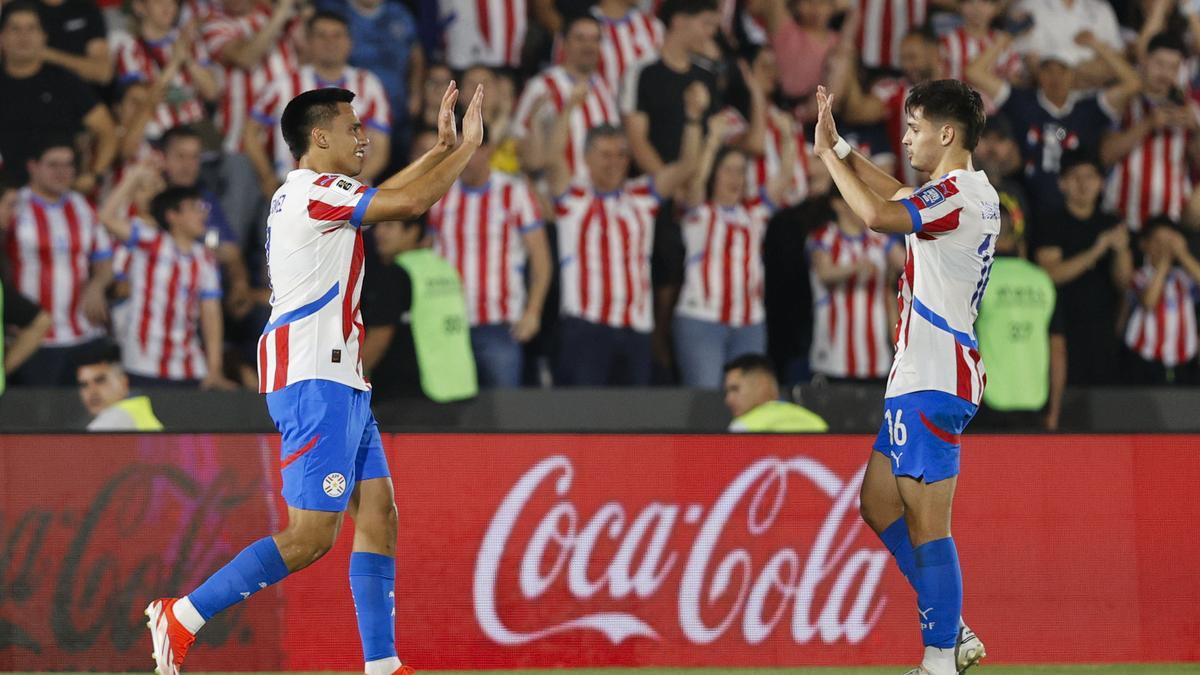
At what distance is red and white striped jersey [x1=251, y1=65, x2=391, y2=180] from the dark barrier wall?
11.7 ft

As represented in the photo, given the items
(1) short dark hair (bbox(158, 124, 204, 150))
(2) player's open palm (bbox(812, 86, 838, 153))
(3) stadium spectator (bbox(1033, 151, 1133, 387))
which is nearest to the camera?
(2) player's open palm (bbox(812, 86, 838, 153))

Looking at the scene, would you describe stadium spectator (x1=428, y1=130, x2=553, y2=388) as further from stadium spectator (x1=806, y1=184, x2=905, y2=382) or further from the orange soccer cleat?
the orange soccer cleat

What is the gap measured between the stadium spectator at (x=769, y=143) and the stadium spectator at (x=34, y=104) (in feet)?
13.6

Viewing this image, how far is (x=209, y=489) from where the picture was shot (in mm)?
8031

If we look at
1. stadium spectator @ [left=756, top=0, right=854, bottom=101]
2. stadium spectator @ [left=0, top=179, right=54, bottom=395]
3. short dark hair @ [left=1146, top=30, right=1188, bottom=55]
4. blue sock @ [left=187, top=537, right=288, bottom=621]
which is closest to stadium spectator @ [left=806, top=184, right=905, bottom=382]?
stadium spectator @ [left=756, top=0, right=854, bottom=101]

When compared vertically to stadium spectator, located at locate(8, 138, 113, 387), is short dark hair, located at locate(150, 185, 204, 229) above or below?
above

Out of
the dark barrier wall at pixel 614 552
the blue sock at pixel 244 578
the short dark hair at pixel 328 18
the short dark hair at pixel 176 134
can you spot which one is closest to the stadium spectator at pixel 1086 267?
the dark barrier wall at pixel 614 552

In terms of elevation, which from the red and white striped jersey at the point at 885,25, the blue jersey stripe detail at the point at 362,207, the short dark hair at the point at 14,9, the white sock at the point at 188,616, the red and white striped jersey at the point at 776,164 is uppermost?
the short dark hair at the point at 14,9

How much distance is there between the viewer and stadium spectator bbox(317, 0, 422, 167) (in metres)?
11.6

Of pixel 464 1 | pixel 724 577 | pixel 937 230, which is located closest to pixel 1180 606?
pixel 724 577

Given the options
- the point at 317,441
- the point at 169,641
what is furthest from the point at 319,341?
the point at 169,641

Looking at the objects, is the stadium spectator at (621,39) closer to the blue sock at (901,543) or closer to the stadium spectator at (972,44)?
the stadium spectator at (972,44)

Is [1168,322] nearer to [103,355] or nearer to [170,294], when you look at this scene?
[170,294]

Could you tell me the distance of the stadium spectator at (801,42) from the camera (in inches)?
486
